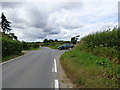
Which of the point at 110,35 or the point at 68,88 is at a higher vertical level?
the point at 110,35

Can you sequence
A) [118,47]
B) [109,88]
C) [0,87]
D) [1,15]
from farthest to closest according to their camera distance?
1. [1,15]
2. [118,47]
3. [0,87]
4. [109,88]

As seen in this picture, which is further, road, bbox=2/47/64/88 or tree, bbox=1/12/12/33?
tree, bbox=1/12/12/33

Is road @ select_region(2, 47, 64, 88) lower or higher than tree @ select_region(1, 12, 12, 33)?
lower

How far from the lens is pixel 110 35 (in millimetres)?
8195

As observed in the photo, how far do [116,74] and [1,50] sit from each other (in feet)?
42.5

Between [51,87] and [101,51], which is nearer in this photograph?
[51,87]

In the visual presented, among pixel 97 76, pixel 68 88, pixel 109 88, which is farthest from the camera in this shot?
pixel 97 76

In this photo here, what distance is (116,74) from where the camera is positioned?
4926 mm

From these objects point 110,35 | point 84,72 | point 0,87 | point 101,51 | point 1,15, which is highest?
point 1,15

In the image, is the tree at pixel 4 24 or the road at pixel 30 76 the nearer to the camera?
the road at pixel 30 76

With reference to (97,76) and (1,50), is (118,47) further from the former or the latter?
(1,50)

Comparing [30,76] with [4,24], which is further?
[4,24]

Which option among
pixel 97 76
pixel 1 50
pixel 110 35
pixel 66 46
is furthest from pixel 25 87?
pixel 66 46

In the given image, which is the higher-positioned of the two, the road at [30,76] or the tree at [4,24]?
the tree at [4,24]
